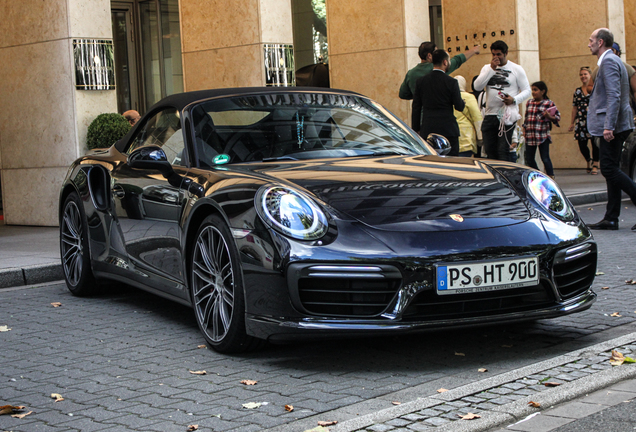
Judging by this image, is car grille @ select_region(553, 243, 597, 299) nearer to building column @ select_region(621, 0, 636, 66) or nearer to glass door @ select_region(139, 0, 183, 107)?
glass door @ select_region(139, 0, 183, 107)

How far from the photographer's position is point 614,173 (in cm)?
912

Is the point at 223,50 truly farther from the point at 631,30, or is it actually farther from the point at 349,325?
the point at 631,30

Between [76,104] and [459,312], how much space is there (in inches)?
313

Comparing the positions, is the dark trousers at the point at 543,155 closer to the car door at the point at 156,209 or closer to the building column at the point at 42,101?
the building column at the point at 42,101

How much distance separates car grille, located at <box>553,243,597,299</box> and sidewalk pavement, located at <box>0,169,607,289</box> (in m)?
4.75

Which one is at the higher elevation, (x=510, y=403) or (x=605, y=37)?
(x=605, y=37)

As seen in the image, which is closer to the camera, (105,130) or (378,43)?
(105,130)

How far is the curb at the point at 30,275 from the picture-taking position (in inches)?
290

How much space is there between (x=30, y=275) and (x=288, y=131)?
3301mm

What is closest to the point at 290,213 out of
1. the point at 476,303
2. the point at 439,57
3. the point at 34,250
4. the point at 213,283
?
the point at 213,283

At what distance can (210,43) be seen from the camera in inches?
530

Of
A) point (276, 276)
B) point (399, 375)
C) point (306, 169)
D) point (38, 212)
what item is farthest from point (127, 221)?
point (38, 212)

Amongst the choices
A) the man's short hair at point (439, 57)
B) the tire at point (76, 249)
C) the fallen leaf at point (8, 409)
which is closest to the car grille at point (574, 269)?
the fallen leaf at point (8, 409)

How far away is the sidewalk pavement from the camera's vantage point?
24.5ft
